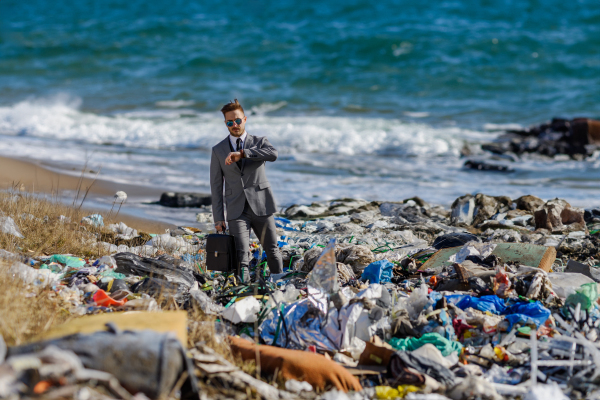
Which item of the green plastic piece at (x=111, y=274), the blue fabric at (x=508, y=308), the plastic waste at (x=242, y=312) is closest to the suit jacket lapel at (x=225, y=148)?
the plastic waste at (x=242, y=312)

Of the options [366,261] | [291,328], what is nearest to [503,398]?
[291,328]

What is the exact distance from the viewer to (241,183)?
521 centimetres

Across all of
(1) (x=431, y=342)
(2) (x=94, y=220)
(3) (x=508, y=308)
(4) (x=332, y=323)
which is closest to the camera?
(1) (x=431, y=342)

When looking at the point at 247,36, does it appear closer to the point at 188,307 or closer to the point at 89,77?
the point at 89,77

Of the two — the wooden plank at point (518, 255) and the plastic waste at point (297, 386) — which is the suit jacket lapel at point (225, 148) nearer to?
the plastic waste at point (297, 386)

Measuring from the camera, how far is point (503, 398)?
11.9 feet

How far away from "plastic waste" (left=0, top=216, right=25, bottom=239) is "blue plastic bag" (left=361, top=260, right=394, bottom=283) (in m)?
3.51

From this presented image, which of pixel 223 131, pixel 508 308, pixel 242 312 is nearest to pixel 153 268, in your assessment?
pixel 242 312

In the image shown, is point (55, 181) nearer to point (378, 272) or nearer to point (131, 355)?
point (378, 272)

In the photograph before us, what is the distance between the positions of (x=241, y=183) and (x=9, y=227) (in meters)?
2.62

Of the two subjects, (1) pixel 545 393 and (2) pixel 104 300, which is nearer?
(1) pixel 545 393

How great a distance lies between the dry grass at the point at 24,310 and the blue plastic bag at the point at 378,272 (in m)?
2.62

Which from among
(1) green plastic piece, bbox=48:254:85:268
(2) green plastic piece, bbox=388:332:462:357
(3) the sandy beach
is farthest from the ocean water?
(2) green plastic piece, bbox=388:332:462:357

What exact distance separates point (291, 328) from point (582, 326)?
212 centimetres
